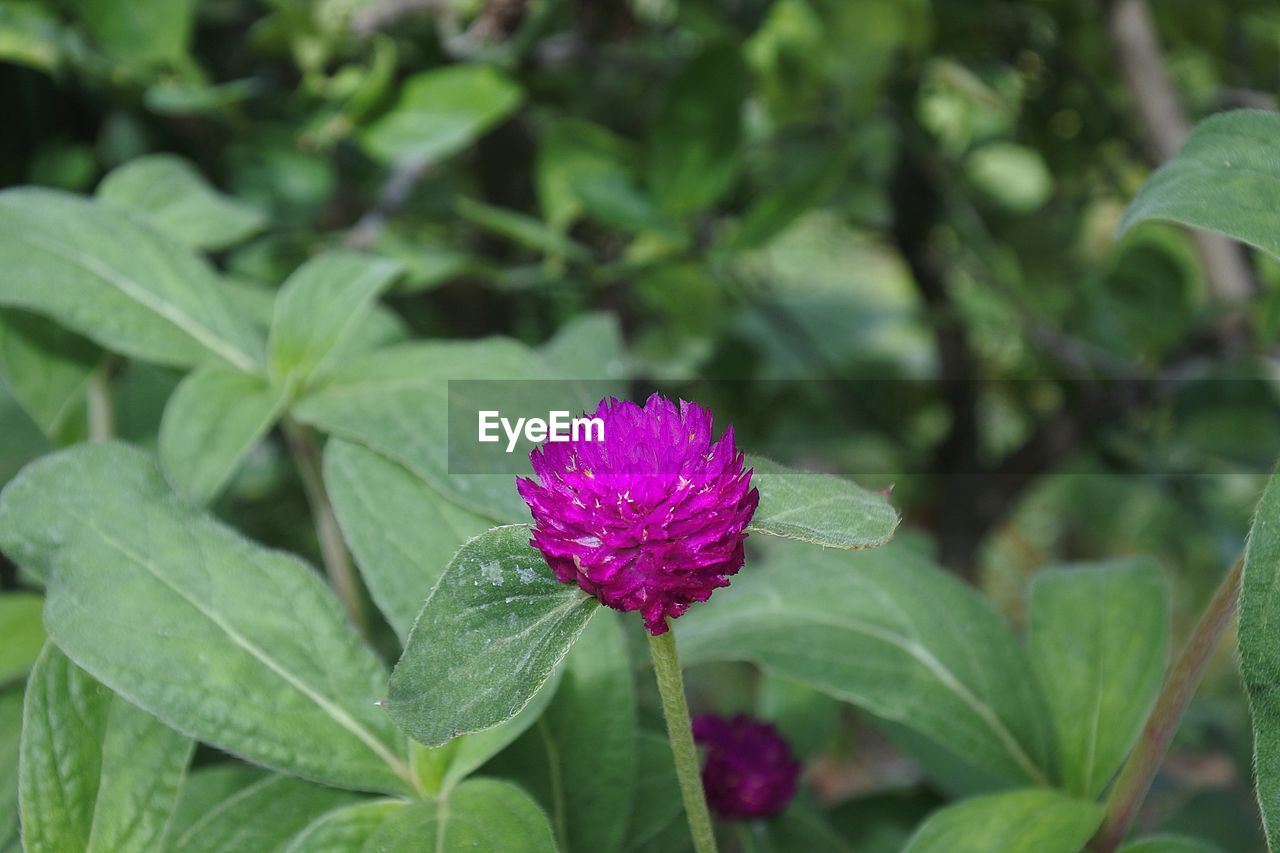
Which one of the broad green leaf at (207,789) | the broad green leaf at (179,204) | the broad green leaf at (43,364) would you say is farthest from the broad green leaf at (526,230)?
the broad green leaf at (207,789)

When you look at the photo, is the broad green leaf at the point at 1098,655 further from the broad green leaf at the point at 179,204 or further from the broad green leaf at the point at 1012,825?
the broad green leaf at the point at 179,204

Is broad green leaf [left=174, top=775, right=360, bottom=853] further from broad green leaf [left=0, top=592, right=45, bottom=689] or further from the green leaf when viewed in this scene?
the green leaf

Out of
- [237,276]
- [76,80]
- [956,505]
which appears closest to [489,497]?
[237,276]

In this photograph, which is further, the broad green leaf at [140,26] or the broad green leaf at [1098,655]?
the broad green leaf at [140,26]

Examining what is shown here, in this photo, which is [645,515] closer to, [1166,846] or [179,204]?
[1166,846]

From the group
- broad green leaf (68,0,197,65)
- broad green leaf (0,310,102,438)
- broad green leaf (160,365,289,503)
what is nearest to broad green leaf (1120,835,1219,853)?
broad green leaf (160,365,289,503)
